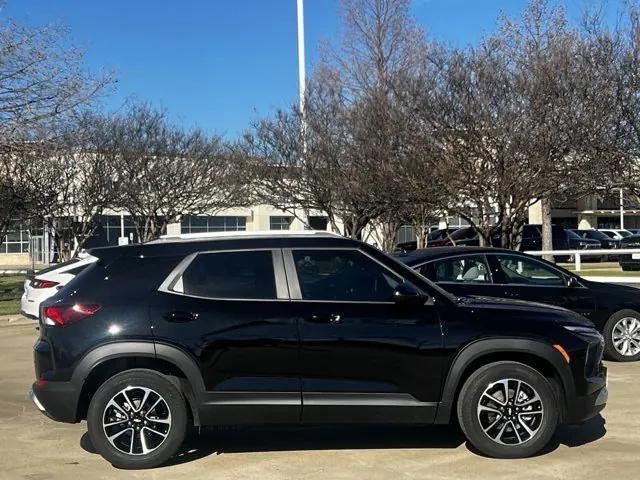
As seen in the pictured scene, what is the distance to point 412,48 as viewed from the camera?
2780cm

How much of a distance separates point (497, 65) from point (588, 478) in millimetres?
11219

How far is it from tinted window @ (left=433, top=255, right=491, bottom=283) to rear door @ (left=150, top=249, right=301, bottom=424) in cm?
407

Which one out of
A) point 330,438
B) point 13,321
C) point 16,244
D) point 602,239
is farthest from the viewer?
point 16,244

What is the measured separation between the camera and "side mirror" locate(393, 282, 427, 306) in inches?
208

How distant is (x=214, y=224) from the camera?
52625mm

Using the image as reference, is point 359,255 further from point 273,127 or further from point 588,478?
point 273,127

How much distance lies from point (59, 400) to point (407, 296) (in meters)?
2.73

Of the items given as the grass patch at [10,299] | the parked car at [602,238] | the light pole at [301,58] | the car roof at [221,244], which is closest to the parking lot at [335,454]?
the car roof at [221,244]

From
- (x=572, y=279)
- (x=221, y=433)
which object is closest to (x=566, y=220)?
(x=572, y=279)

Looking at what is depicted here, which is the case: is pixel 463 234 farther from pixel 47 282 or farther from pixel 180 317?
pixel 180 317

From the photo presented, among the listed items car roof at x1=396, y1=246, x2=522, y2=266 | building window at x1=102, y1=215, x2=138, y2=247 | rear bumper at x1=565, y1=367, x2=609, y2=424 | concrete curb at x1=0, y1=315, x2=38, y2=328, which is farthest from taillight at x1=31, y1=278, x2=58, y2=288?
building window at x1=102, y1=215, x2=138, y2=247

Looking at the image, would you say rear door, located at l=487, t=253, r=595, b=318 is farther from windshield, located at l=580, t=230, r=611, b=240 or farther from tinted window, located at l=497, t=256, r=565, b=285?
windshield, located at l=580, t=230, r=611, b=240

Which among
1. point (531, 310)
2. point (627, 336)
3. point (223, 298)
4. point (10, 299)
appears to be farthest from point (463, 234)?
point (223, 298)

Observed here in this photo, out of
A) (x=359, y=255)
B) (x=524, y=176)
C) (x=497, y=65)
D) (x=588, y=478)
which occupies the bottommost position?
(x=588, y=478)
